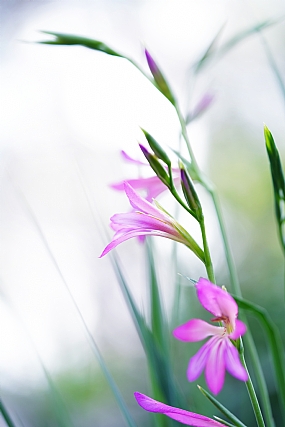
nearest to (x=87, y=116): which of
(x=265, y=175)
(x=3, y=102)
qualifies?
(x=3, y=102)

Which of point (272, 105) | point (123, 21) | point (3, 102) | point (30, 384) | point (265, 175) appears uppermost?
point (123, 21)

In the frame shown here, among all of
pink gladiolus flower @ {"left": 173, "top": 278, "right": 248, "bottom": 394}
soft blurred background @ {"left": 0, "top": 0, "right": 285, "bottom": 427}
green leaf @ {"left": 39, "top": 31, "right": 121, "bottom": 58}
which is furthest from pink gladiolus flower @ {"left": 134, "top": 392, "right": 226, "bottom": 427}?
soft blurred background @ {"left": 0, "top": 0, "right": 285, "bottom": 427}

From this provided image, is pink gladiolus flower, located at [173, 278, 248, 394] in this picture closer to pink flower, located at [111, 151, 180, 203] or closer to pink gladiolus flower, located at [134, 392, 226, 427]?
pink gladiolus flower, located at [134, 392, 226, 427]

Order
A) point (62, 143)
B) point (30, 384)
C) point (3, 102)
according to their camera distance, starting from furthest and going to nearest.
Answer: point (62, 143)
point (3, 102)
point (30, 384)

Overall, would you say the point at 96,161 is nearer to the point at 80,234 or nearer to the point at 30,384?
the point at 80,234

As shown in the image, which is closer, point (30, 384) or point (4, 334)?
point (4, 334)

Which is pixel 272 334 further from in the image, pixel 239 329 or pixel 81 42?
pixel 81 42

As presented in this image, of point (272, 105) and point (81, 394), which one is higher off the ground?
point (272, 105)
